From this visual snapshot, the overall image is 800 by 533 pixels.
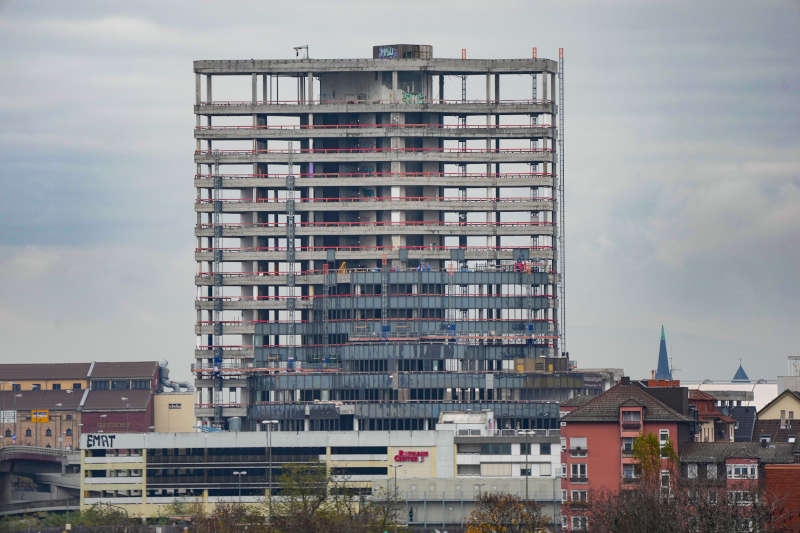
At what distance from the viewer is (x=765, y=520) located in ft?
616

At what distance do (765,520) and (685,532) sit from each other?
29.4 feet

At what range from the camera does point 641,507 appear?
199750 millimetres

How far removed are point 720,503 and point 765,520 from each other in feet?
26.6

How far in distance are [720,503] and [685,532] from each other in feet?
→ 41.7

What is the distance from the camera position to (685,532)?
18375 cm

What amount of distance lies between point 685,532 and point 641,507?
16137mm

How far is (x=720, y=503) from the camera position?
195375 mm

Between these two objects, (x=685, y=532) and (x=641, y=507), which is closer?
(x=685, y=532)

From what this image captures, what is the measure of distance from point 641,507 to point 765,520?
15.5 meters
